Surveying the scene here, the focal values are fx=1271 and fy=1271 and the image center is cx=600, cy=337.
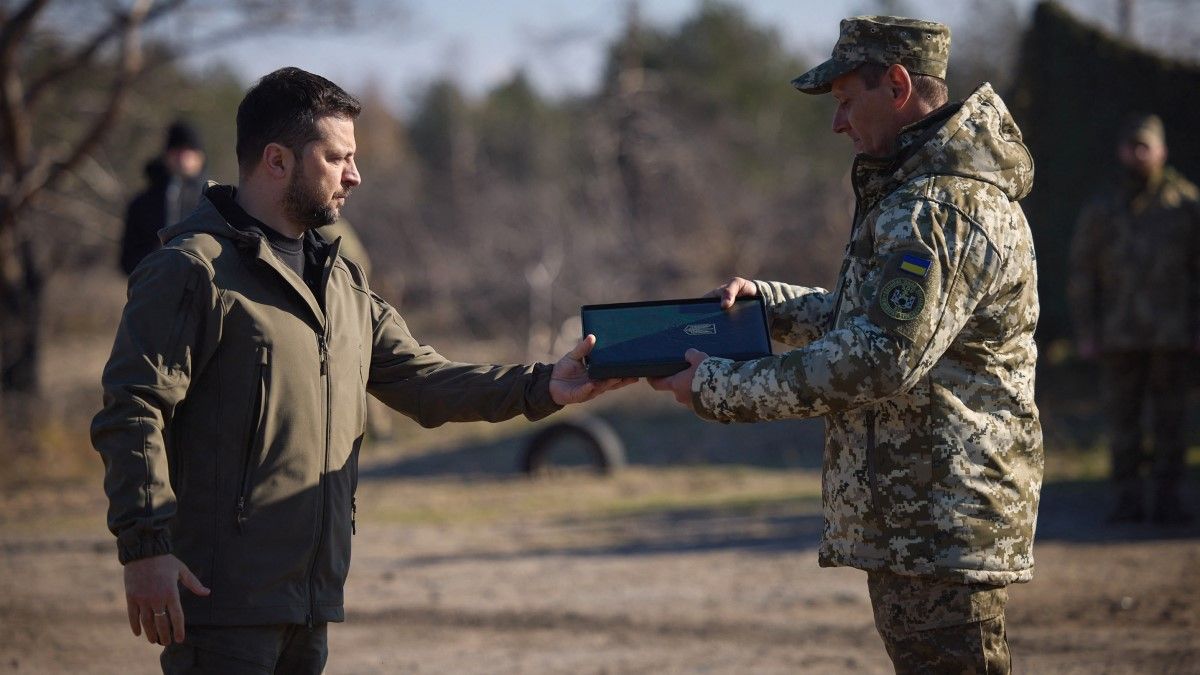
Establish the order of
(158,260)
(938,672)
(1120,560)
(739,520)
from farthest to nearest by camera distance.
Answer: (739,520)
(1120,560)
(938,672)
(158,260)

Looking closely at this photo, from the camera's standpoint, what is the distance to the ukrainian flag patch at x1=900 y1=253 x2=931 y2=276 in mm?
3420

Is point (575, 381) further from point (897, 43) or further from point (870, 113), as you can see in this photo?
point (897, 43)

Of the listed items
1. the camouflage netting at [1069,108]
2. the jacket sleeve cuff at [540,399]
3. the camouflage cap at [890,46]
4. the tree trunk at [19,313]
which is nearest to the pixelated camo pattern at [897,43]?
the camouflage cap at [890,46]

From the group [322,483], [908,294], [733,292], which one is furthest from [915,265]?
[322,483]

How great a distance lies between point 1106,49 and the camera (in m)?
13.3

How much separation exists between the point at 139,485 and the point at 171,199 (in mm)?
5262

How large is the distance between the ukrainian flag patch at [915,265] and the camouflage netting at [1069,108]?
10519 millimetres

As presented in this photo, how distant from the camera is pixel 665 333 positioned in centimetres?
403

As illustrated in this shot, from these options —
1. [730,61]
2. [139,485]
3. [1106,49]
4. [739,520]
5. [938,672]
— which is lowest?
[739,520]

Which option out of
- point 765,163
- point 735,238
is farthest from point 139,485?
point 765,163

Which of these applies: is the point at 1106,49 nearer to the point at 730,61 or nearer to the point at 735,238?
the point at 735,238

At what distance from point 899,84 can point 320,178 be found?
1703mm

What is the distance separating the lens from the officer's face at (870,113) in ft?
12.3

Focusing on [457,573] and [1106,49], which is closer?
[457,573]
